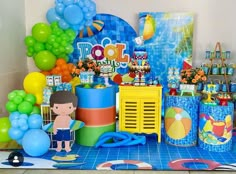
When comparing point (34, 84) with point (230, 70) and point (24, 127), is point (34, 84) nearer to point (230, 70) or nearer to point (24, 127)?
point (24, 127)

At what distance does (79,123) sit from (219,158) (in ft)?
5.34

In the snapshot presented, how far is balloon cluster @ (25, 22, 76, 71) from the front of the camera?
4766 mm

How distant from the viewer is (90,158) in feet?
11.0

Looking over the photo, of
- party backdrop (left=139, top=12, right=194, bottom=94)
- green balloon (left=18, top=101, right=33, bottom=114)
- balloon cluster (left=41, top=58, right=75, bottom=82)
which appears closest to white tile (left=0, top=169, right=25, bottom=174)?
green balloon (left=18, top=101, right=33, bottom=114)

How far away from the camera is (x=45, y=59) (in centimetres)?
477

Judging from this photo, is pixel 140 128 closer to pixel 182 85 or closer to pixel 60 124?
pixel 182 85

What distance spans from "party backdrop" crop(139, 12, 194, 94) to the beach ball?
155cm

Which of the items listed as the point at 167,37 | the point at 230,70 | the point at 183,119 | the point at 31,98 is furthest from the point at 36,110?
the point at 230,70

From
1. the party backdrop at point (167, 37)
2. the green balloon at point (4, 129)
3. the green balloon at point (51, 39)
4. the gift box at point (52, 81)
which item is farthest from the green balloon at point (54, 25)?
the green balloon at point (4, 129)

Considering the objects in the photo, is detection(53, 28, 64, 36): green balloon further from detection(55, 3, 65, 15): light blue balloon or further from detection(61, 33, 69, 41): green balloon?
detection(55, 3, 65, 15): light blue balloon

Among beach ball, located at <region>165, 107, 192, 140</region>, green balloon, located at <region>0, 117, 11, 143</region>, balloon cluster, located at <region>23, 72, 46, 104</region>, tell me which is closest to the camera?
green balloon, located at <region>0, 117, 11, 143</region>

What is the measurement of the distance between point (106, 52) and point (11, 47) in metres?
1.57

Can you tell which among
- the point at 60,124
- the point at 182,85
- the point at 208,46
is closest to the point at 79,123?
the point at 60,124

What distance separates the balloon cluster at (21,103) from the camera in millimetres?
3561
